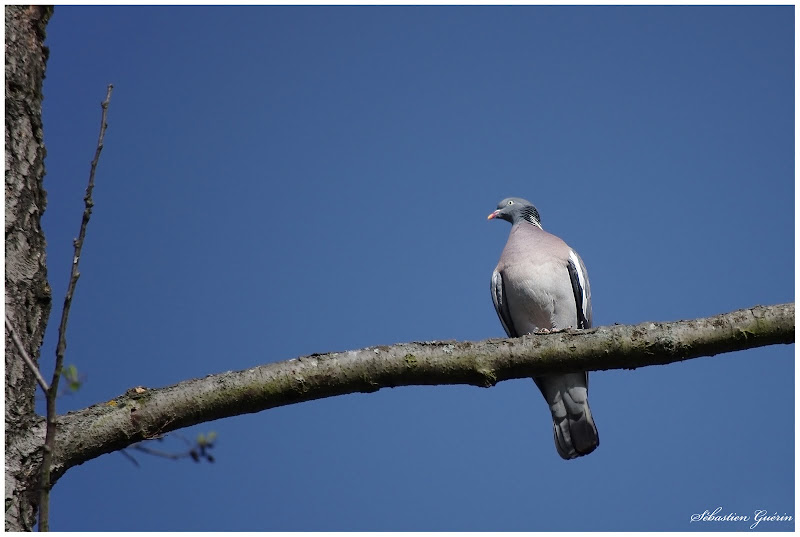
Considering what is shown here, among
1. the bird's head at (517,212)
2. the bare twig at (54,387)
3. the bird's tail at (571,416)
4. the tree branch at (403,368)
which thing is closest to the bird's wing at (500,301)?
the bird's tail at (571,416)

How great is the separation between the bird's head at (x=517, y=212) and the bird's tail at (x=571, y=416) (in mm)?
1896

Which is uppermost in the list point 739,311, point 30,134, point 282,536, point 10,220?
point 30,134

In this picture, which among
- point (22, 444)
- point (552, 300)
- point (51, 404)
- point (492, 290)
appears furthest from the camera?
point (492, 290)

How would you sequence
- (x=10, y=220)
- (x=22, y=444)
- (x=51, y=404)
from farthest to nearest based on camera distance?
1. (x=10, y=220)
2. (x=22, y=444)
3. (x=51, y=404)

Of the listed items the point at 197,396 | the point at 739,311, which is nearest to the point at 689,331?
the point at 739,311

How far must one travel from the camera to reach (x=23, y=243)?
3092mm

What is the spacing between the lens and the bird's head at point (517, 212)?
285 inches

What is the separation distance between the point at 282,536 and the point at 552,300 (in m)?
3.08

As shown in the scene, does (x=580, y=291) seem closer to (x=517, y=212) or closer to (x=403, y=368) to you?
(x=517, y=212)

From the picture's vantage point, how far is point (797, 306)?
316 cm

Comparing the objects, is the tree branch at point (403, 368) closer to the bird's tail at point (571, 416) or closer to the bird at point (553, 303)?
the bird at point (553, 303)

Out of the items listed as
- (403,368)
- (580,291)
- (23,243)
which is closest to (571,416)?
(580,291)

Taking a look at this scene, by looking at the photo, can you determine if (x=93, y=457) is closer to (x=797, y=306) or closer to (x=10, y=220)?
(x=10, y=220)

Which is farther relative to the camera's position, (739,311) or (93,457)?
(739,311)
